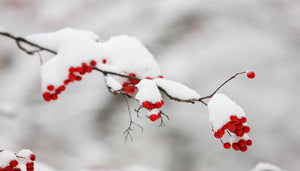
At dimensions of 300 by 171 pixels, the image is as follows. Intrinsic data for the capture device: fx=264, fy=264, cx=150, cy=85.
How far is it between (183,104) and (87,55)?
3.64 m

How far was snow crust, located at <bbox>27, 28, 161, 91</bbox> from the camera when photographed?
1669 millimetres

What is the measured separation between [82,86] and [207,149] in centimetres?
284

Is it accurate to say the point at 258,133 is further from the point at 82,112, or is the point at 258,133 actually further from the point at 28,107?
the point at 28,107

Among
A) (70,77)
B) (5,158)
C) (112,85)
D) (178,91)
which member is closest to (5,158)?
(5,158)

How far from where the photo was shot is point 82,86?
18.3ft

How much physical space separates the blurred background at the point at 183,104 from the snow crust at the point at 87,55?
3049 mm

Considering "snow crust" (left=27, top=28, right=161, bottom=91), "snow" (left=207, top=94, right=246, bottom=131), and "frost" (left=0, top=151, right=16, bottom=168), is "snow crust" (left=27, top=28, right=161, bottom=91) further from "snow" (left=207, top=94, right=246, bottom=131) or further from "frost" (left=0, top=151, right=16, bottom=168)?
"snow" (left=207, top=94, right=246, bottom=131)

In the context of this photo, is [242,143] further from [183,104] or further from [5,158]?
[183,104]

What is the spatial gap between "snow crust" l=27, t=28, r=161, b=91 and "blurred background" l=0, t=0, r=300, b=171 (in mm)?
3049

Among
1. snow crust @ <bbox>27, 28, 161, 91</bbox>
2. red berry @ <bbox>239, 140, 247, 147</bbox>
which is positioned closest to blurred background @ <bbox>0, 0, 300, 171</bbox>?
snow crust @ <bbox>27, 28, 161, 91</bbox>

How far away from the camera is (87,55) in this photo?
171 centimetres

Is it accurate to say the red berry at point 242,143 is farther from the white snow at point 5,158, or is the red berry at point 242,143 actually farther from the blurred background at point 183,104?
the blurred background at point 183,104

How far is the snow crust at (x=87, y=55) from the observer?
1.67 metres

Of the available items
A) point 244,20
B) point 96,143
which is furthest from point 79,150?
point 244,20
